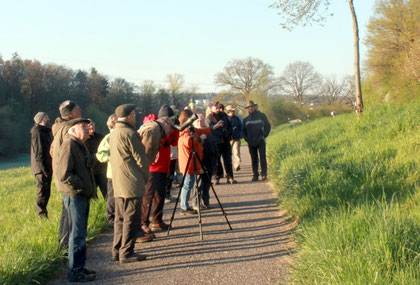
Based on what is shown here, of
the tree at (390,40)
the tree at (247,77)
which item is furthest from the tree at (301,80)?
the tree at (390,40)

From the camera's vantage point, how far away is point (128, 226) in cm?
572

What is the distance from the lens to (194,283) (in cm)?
482

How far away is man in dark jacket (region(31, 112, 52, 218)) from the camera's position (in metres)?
8.08

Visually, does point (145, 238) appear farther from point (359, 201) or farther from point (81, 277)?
point (359, 201)

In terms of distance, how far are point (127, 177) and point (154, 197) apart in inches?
65.8

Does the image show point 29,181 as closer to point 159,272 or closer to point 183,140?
point 183,140

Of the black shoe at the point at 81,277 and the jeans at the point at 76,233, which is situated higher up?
the jeans at the point at 76,233

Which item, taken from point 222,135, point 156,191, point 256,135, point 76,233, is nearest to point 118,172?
point 76,233

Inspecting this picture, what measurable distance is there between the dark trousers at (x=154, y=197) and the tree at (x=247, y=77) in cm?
6052

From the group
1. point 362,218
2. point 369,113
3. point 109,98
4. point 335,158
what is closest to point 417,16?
point 369,113

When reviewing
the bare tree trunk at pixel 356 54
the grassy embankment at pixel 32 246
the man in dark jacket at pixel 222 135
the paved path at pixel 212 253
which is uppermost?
the bare tree trunk at pixel 356 54

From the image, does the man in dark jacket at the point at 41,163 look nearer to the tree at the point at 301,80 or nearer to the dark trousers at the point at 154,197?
the dark trousers at the point at 154,197

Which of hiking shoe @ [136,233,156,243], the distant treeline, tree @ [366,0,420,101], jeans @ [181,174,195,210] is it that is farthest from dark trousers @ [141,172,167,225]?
the distant treeline

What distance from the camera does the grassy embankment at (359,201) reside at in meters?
3.79
